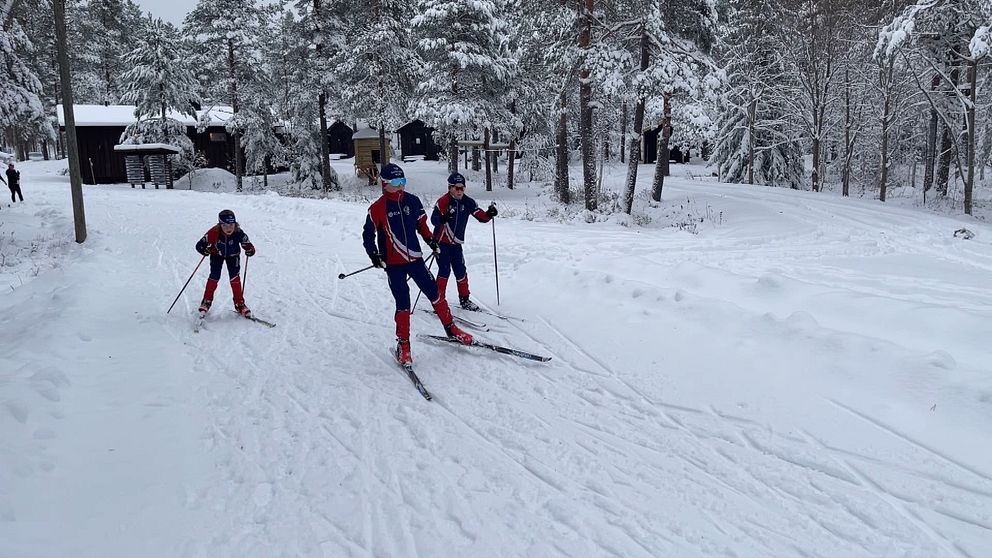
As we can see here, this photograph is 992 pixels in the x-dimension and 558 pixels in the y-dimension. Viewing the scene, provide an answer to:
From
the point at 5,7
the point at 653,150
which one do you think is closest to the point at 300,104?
the point at 5,7

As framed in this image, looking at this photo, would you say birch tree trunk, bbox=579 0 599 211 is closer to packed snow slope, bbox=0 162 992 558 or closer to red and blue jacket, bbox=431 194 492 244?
packed snow slope, bbox=0 162 992 558

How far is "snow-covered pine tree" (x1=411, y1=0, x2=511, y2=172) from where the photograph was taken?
26.2m

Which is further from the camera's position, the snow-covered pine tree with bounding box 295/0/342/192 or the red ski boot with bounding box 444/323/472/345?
the snow-covered pine tree with bounding box 295/0/342/192

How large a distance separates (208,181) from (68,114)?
994 inches

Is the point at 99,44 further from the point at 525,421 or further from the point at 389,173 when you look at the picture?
the point at 525,421

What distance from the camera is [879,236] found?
1348cm

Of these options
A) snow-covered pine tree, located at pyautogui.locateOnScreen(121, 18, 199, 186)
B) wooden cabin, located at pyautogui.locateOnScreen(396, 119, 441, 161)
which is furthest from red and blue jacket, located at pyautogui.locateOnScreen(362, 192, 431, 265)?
wooden cabin, located at pyautogui.locateOnScreen(396, 119, 441, 161)

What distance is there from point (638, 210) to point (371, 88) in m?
15.8

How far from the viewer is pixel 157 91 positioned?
34500 millimetres

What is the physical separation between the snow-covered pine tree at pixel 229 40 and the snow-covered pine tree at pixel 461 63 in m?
10.6

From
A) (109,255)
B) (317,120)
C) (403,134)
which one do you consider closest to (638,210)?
(109,255)

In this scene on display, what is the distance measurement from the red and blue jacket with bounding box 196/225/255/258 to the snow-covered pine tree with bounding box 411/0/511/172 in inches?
755

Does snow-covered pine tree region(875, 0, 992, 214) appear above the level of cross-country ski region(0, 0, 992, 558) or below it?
above

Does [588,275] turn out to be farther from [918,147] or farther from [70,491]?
[918,147]
